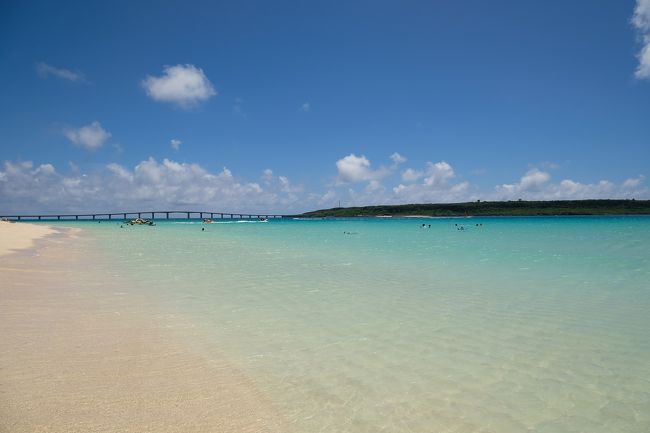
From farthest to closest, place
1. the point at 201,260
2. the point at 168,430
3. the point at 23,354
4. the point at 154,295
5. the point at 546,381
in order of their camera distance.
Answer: the point at 201,260, the point at 154,295, the point at 23,354, the point at 546,381, the point at 168,430

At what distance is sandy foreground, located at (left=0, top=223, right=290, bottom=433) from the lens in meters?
3.84

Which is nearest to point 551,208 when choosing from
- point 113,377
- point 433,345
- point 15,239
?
point 15,239

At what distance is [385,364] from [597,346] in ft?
12.7

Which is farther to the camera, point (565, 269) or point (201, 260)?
point (201, 260)

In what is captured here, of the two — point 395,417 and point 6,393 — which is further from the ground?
point 6,393

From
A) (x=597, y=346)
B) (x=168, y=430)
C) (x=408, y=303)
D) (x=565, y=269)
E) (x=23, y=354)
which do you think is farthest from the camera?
(x=565, y=269)

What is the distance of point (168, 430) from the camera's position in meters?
3.69

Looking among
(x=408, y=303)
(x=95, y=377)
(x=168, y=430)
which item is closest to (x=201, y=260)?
(x=408, y=303)

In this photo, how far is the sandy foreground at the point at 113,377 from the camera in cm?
384

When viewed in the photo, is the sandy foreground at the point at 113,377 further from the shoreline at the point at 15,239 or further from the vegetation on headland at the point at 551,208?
the vegetation on headland at the point at 551,208

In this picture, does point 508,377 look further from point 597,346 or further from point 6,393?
point 6,393

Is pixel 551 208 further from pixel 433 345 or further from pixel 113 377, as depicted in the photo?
pixel 113 377

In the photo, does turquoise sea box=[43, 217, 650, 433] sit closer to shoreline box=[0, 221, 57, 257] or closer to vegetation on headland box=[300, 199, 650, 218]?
shoreline box=[0, 221, 57, 257]

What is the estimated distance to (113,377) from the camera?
4.88 metres
